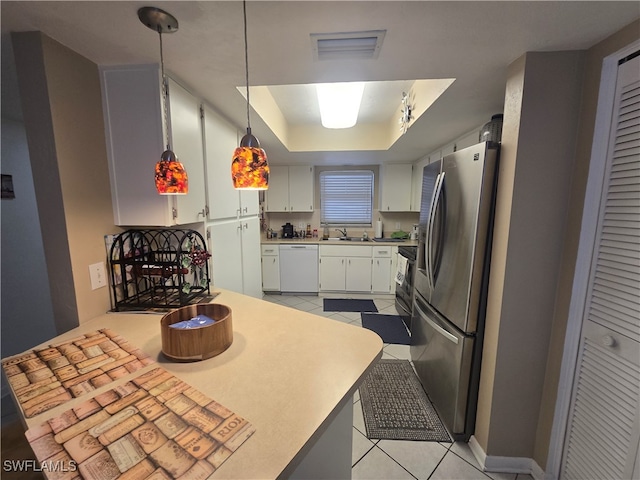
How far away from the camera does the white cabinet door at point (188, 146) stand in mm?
1417

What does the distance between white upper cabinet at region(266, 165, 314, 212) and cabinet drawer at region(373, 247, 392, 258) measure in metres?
1.28

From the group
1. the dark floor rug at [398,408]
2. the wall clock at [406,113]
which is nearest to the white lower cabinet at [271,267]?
the dark floor rug at [398,408]

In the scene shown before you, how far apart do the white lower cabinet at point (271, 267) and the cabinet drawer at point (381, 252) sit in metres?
1.51

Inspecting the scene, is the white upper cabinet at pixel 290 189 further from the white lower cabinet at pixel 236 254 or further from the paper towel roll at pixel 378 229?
the white lower cabinet at pixel 236 254

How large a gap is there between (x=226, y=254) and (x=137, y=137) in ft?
3.46

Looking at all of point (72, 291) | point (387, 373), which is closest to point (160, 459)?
point (72, 291)

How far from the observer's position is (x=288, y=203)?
423 centimetres

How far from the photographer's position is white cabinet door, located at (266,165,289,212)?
4.14m

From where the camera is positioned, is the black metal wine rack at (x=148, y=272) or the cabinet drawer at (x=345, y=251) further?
the cabinet drawer at (x=345, y=251)

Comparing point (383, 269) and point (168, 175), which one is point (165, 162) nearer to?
point (168, 175)

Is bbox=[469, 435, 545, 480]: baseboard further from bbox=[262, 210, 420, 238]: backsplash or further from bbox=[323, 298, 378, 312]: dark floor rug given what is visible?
bbox=[262, 210, 420, 238]: backsplash

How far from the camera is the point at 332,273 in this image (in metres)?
3.98

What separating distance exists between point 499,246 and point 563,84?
814mm

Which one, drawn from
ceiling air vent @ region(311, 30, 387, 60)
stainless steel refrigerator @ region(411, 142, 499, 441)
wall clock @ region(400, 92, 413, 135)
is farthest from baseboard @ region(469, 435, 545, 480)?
wall clock @ region(400, 92, 413, 135)
